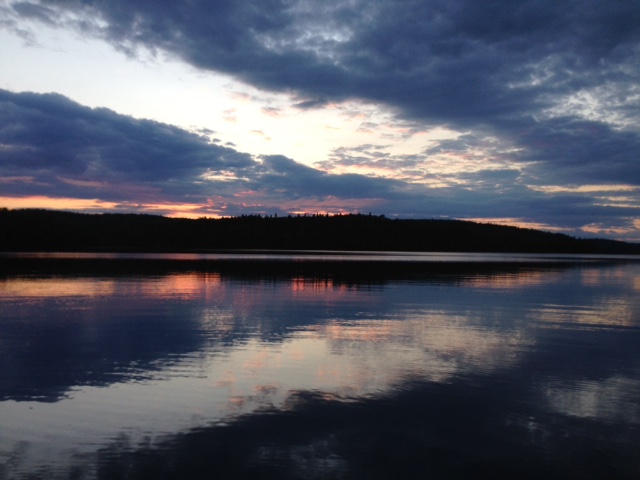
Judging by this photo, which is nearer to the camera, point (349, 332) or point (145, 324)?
point (349, 332)

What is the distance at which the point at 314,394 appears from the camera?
483 inches

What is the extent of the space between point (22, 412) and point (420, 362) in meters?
9.56

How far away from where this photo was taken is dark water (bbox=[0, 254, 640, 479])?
8.64 m

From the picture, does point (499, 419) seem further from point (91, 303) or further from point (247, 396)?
point (91, 303)

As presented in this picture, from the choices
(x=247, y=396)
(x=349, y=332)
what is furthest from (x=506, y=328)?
(x=247, y=396)

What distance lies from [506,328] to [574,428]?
12.0 m

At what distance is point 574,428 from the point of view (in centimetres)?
1024

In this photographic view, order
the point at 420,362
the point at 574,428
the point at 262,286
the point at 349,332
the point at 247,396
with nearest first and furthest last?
1. the point at 574,428
2. the point at 247,396
3. the point at 420,362
4. the point at 349,332
5. the point at 262,286

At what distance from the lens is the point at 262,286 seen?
129 ft

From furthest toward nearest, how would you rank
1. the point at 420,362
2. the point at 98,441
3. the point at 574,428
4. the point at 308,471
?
the point at 420,362, the point at 574,428, the point at 98,441, the point at 308,471

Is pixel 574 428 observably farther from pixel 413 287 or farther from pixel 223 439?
pixel 413 287

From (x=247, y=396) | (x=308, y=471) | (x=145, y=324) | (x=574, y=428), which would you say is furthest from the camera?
(x=145, y=324)

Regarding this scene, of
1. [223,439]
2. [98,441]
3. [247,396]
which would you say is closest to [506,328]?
[247,396]

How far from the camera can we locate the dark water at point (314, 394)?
8.64 metres
